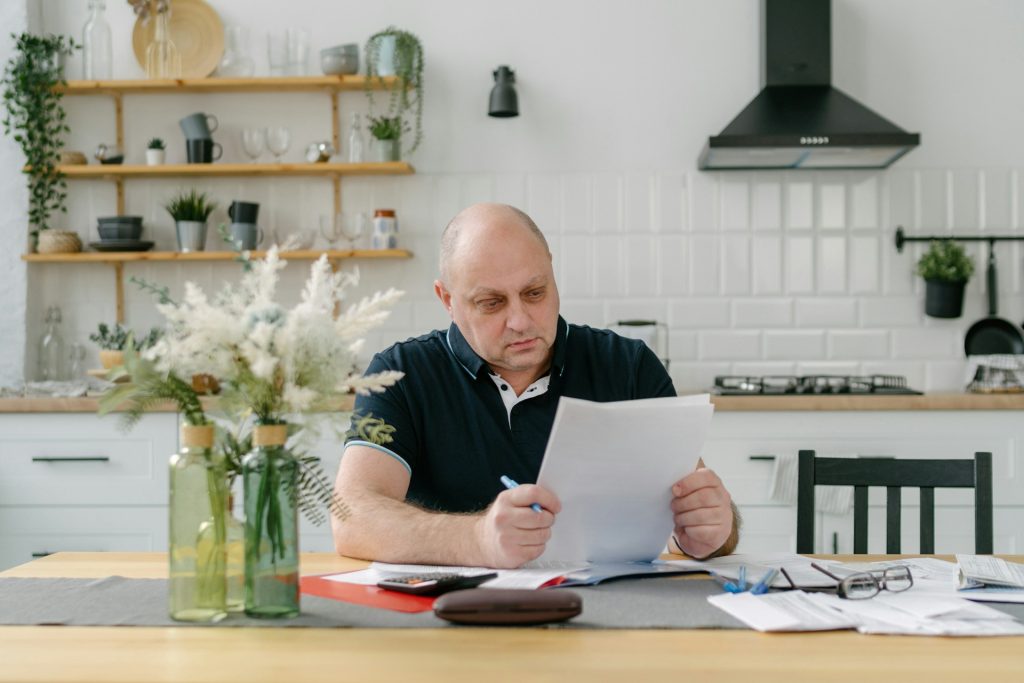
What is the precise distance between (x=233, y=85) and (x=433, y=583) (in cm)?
298

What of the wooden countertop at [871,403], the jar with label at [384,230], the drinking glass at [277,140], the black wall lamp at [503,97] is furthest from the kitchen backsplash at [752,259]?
the wooden countertop at [871,403]

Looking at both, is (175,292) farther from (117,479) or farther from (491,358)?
(491,358)

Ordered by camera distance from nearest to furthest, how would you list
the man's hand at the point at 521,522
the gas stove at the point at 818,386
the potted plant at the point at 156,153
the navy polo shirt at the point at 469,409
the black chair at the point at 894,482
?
the man's hand at the point at 521,522 → the black chair at the point at 894,482 → the navy polo shirt at the point at 469,409 → the gas stove at the point at 818,386 → the potted plant at the point at 156,153

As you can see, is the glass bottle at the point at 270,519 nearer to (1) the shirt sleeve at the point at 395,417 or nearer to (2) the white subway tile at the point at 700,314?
(1) the shirt sleeve at the point at 395,417

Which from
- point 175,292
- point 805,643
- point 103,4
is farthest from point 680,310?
point 805,643

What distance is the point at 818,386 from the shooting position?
3688mm

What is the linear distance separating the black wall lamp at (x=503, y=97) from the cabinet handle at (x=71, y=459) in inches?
69.8

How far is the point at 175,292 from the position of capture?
4113mm

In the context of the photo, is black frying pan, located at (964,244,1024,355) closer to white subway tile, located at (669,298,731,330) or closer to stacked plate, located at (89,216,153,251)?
white subway tile, located at (669,298,731,330)

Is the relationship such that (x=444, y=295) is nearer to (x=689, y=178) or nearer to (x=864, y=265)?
(x=689, y=178)

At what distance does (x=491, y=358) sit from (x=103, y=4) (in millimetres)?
2879

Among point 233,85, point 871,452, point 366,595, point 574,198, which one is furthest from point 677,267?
point 366,595

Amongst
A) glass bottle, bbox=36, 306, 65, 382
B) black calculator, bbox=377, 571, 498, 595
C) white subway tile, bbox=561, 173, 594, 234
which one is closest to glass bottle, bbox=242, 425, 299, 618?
black calculator, bbox=377, 571, 498, 595

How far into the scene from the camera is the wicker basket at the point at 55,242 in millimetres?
3947
